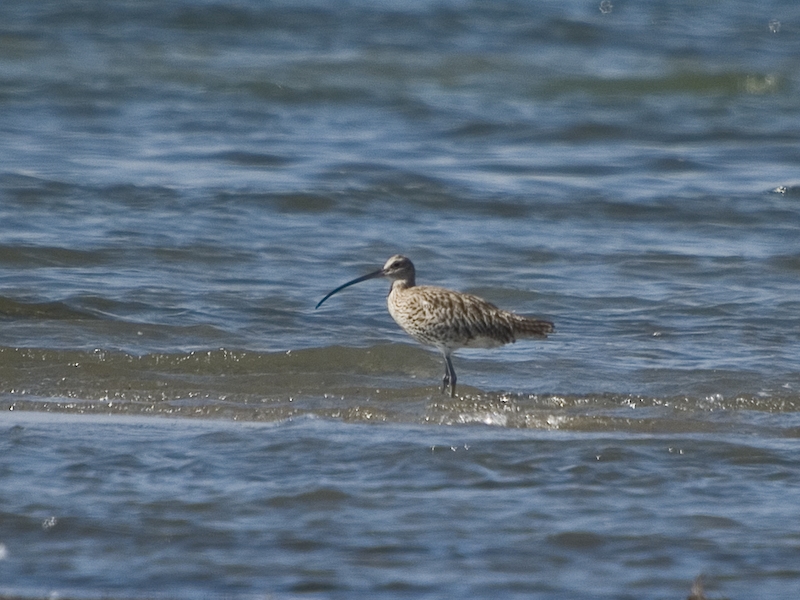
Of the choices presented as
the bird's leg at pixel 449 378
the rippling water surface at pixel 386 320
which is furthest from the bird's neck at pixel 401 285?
the bird's leg at pixel 449 378

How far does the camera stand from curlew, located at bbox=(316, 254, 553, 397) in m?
7.74

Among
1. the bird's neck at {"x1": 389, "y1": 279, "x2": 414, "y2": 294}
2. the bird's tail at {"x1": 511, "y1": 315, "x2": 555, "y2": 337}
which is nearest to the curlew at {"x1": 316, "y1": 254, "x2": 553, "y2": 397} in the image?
the bird's tail at {"x1": 511, "y1": 315, "x2": 555, "y2": 337}

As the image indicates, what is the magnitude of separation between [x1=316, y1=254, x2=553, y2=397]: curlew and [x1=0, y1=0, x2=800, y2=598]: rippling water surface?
0.77 ft

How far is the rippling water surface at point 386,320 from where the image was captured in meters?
4.86

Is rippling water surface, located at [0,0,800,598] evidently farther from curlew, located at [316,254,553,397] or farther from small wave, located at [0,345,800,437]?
curlew, located at [316,254,553,397]

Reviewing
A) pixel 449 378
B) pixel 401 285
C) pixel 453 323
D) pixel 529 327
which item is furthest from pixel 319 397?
pixel 529 327

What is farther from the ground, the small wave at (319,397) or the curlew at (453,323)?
the curlew at (453,323)

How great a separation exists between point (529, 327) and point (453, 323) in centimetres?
44

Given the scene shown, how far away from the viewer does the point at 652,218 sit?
12297 mm

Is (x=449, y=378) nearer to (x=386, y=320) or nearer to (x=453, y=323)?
(x=453, y=323)

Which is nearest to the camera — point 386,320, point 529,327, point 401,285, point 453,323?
point 453,323

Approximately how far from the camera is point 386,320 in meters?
9.15

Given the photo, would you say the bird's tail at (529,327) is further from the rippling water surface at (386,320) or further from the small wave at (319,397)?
the small wave at (319,397)

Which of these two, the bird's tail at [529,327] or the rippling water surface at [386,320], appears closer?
the rippling water surface at [386,320]
